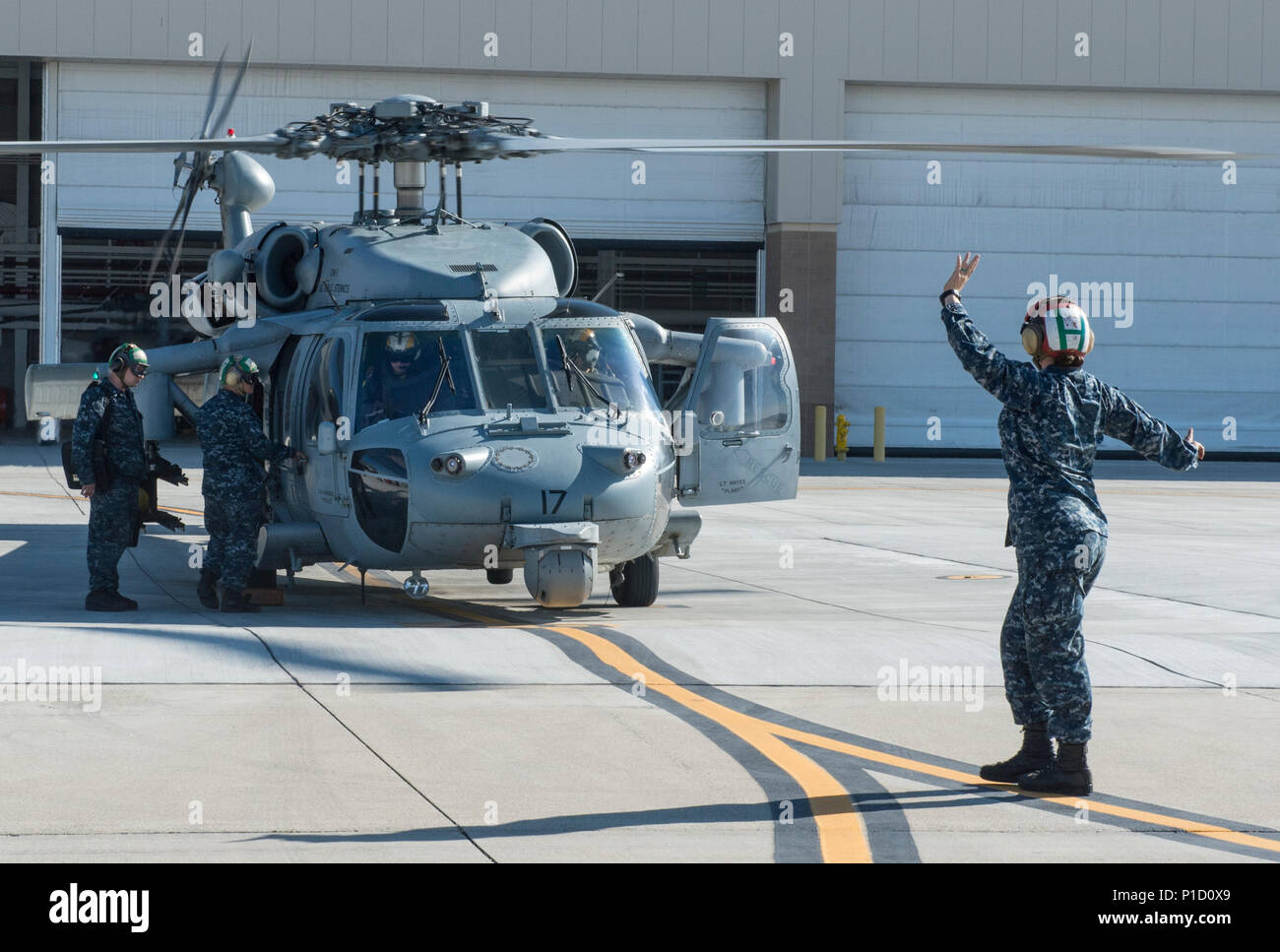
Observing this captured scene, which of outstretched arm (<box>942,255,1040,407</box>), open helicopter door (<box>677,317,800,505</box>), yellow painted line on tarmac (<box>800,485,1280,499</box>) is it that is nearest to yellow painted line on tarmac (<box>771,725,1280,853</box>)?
outstretched arm (<box>942,255,1040,407</box>)

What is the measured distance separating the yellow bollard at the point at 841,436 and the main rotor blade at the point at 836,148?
71.2ft

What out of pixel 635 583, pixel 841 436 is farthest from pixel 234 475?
pixel 841 436

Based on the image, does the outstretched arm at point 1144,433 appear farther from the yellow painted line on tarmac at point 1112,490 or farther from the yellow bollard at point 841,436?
the yellow bollard at point 841,436

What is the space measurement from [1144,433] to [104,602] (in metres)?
7.03

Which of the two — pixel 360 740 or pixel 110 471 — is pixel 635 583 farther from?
pixel 360 740

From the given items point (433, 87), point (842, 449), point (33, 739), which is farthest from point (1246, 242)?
point (33, 739)

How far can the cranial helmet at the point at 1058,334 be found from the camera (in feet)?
21.2

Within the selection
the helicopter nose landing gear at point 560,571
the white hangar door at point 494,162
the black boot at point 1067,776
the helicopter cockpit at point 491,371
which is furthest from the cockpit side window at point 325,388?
the white hangar door at point 494,162

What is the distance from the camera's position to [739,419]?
38.9 feet

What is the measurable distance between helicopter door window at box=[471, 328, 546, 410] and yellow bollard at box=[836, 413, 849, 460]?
72.6 feet

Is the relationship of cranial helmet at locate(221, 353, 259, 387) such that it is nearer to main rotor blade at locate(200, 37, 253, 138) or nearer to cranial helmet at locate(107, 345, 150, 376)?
cranial helmet at locate(107, 345, 150, 376)

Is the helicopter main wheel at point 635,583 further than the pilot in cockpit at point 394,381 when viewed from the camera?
Yes

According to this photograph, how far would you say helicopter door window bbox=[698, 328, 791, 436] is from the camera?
1175 centimetres

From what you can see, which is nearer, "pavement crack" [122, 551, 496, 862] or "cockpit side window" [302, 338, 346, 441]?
"pavement crack" [122, 551, 496, 862]
